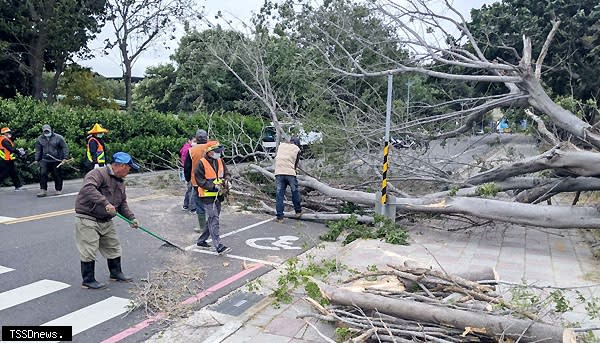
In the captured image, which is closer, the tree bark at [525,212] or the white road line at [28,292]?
the white road line at [28,292]

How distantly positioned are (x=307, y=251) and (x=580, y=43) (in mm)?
17337

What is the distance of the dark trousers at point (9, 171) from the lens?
1172 centimetres

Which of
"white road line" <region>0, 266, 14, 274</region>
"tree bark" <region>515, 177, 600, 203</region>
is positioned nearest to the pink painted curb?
"white road line" <region>0, 266, 14, 274</region>

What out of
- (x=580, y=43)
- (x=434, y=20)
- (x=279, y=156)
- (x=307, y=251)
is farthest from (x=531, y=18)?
(x=307, y=251)

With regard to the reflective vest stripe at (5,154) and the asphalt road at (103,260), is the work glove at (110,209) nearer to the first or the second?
the asphalt road at (103,260)

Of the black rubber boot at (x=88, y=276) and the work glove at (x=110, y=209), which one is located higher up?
the work glove at (x=110, y=209)

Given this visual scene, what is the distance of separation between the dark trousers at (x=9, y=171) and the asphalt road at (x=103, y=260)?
42.4 inches

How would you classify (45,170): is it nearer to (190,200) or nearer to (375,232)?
(190,200)

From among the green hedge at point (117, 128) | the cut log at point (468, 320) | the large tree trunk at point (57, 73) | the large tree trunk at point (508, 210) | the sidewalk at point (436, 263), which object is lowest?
the sidewalk at point (436, 263)

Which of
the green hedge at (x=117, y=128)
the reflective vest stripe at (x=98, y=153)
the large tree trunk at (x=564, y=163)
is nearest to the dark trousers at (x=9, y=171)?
the green hedge at (x=117, y=128)

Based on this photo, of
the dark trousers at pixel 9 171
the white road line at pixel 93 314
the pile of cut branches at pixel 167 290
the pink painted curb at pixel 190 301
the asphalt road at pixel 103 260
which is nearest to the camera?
the pink painted curb at pixel 190 301

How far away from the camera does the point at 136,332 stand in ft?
14.3

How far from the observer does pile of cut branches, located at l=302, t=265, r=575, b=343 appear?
138 inches

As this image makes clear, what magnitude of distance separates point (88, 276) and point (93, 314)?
77 cm
